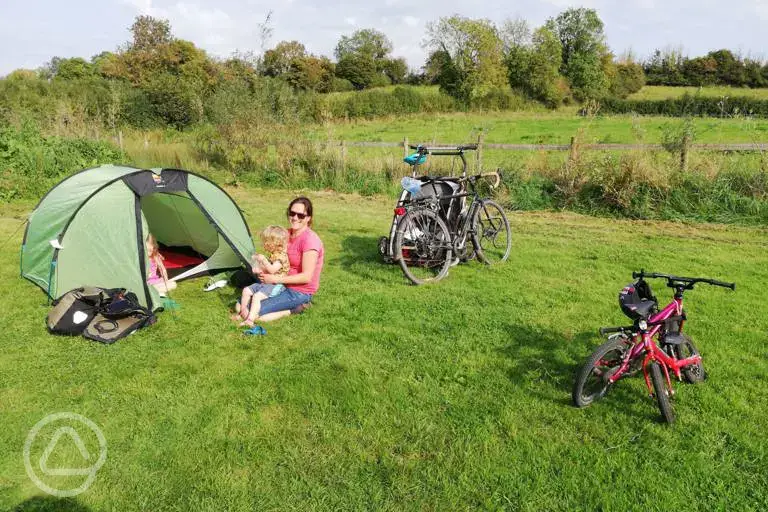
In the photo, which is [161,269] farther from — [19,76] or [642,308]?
[19,76]

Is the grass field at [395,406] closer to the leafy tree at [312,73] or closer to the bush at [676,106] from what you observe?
the bush at [676,106]

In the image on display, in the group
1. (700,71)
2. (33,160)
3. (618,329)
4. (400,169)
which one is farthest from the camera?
(700,71)

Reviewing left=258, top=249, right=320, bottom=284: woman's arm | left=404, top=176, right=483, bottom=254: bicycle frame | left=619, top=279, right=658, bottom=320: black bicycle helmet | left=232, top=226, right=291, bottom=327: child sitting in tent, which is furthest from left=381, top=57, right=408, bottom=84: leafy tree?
left=619, top=279, right=658, bottom=320: black bicycle helmet

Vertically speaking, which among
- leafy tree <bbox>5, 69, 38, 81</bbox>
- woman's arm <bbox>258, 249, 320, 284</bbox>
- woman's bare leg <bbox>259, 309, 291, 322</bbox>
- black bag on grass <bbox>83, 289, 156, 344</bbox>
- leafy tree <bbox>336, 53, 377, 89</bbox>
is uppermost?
leafy tree <bbox>336, 53, 377, 89</bbox>

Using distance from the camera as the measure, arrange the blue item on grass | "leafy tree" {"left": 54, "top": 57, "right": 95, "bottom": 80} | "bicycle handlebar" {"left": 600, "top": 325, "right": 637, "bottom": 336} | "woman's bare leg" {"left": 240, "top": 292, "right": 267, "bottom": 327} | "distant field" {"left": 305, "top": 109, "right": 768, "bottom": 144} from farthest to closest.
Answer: "leafy tree" {"left": 54, "top": 57, "right": 95, "bottom": 80}
"distant field" {"left": 305, "top": 109, "right": 768, "bottom": 144}
"woman's bare leg" {"left": 240, "top": 292, "right": 267, "bottom": 327}
the blue item on grass
"bicycle handlebar" {"left": 600, "top": 325, "right": 637, "bottom": 336}

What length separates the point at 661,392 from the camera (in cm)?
311

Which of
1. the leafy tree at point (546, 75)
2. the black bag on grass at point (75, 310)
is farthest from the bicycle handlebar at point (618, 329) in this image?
the leafy tree at point (546, 75)

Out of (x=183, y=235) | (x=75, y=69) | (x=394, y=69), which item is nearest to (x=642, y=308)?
(x=183, y=235)

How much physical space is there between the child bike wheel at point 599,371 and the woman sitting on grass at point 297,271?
2577mm

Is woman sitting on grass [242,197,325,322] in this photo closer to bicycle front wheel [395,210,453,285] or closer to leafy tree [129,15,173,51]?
bicycle front wheel [395,210,453,285]
